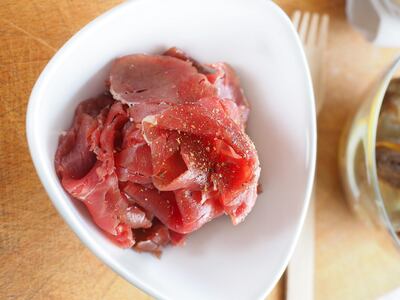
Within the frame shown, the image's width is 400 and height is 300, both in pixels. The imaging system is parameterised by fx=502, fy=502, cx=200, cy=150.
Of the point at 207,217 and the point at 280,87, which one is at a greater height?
the point at 280,87

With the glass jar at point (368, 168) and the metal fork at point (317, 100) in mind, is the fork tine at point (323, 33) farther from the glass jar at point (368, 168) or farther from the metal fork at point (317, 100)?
the glass jar at point (368, 168)

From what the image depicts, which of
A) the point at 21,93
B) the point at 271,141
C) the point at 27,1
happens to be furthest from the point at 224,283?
the point at 27,1

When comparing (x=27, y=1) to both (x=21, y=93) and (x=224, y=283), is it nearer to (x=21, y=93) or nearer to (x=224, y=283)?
(x=21, y=93)

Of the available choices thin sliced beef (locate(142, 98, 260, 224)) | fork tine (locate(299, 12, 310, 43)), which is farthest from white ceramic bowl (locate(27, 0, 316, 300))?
fork tine (locate(299, 12, 310, 43))

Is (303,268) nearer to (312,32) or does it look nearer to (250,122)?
(250,122)

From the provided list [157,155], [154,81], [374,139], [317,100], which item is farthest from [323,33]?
[157,155]

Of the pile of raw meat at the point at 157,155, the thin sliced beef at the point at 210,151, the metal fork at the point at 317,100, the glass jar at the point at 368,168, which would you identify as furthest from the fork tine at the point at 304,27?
the thin sliced beef at the point at 210,151

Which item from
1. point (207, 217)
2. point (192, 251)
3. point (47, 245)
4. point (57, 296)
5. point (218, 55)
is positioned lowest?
point (57, 296)

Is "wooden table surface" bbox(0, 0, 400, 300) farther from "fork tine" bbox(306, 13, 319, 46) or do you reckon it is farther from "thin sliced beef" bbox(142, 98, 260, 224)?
"fork tine" bbox(306, 13, 319, 46)
